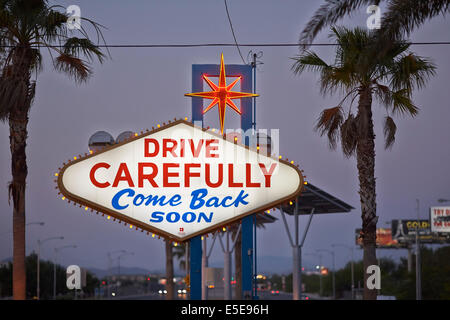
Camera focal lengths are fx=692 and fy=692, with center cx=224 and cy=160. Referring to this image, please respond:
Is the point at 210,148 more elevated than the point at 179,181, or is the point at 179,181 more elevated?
the point at 210,148

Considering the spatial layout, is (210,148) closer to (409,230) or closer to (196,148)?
(196,148)

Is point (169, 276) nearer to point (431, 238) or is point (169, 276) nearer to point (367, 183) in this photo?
point (367, 183)

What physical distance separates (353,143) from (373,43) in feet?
25.6

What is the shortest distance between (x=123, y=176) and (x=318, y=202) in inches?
777

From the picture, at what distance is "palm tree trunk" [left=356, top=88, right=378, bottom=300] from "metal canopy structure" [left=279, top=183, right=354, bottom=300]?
12.7m

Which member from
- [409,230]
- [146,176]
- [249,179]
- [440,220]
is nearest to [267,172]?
[249,179]

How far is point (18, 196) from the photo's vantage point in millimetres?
19359

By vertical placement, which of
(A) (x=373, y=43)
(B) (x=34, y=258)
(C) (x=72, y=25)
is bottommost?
(B) (x=34, y=258)

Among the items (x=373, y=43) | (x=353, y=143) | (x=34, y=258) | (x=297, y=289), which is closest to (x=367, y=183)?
(x=353, y=143)

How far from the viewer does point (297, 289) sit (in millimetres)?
37562

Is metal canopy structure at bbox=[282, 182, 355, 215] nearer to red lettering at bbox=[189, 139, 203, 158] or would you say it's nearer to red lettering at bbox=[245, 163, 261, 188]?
red lettering at bbox=[245, 163, 261, 188]

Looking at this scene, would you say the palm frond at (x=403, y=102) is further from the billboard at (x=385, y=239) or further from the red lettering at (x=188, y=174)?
the billboard at (x=385, y=239)

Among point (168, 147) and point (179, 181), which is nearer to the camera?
point (179, 181)

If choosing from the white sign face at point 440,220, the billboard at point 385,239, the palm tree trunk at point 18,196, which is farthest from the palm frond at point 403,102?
the billboard at point 385,239
